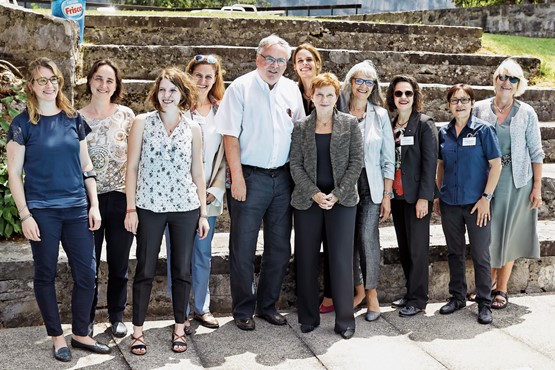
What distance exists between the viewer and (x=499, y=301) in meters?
5.04

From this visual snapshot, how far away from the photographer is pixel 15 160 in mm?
3740

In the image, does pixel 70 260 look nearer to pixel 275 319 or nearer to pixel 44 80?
pixel 44 80

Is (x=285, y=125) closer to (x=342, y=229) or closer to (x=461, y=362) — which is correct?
Answer: (x=342, y=229)

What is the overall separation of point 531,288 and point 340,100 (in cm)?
222

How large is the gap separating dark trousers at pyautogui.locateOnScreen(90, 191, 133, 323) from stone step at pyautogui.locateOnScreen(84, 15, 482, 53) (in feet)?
12.2

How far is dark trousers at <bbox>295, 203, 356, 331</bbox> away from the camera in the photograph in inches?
175

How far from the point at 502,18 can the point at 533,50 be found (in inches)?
124

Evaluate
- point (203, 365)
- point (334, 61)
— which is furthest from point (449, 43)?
point (203, 365)

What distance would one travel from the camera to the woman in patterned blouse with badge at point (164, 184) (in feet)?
13.1

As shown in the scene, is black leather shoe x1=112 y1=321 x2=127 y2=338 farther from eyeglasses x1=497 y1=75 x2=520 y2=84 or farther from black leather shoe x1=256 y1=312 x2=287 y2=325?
eyeglasses x1=497 y1=75 x2=520 y2=84

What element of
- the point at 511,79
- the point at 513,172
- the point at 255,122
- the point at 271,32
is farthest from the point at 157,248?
the point at 271,32

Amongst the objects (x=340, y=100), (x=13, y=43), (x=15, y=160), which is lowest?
(x=15, y=160)

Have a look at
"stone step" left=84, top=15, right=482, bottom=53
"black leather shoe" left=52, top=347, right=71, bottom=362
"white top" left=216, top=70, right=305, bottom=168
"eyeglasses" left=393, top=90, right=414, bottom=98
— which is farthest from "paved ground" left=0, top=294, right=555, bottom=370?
"stone step" left=84, top=15, right=482, bottom=53

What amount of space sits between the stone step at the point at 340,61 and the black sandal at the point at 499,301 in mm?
3061
